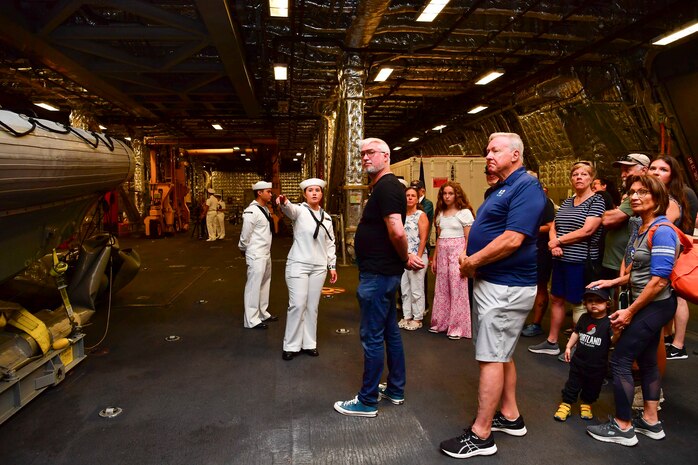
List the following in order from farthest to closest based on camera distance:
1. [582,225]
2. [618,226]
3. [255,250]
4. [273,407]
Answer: [255,250] < [582,225] < [618,226] < [273,407]

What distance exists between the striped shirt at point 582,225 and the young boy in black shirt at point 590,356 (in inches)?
37.8

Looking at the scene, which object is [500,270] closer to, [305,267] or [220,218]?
[305,267]

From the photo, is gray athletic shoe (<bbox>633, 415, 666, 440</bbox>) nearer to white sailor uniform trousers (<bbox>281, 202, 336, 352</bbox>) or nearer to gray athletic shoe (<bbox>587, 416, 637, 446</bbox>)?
gray athletic shoe (<bbox>587, 416, 637, 446</bbox>)

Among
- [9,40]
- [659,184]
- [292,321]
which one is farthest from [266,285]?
[9,40]

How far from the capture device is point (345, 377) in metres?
3.48

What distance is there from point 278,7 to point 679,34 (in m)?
5.74

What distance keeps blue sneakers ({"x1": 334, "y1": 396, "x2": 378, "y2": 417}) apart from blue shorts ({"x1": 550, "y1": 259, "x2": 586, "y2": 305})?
196cm

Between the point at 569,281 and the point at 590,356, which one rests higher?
the point at 569,281

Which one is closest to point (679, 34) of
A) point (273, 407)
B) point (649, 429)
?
point (649, 429)

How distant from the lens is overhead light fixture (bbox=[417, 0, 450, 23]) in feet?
19.0

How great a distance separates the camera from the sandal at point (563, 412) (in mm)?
2769

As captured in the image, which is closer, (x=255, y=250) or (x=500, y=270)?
(x=500, y=270)

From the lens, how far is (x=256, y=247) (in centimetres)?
474

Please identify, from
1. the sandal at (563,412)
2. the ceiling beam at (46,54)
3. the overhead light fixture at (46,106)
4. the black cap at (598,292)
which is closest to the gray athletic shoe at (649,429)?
the sandal at (563,412)
